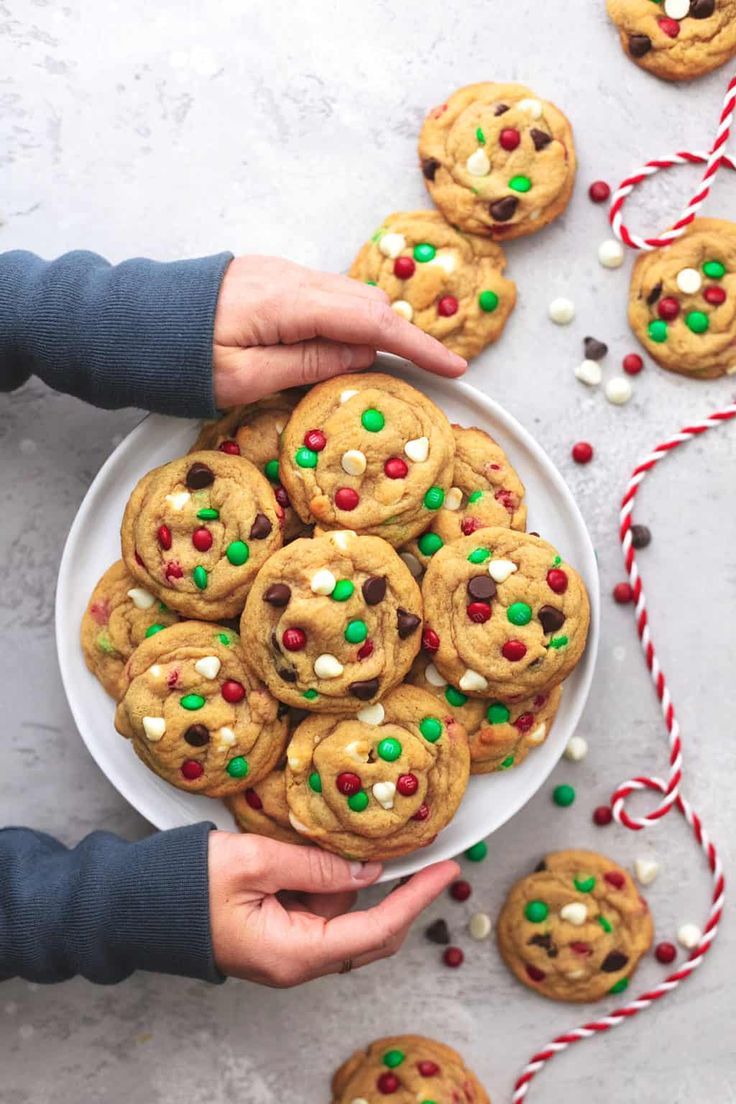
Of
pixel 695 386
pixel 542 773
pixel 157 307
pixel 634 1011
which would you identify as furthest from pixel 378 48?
pixel 634 1011

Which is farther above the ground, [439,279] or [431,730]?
[439,279]

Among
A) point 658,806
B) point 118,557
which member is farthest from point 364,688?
point 658,806

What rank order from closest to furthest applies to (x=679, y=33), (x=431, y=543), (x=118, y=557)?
(x=431, y=543) < (x=118, y=557) < (x=679, y=33)

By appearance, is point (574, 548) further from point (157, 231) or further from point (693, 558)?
point (157, 231)

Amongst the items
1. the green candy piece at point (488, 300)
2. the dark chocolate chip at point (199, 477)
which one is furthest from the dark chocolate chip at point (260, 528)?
the green candy piece at point (488, 300)

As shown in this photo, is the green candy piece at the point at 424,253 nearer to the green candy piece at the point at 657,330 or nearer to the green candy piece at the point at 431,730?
the green candy piece at the point at 657,330

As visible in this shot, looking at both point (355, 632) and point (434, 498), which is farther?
point (434, 498)

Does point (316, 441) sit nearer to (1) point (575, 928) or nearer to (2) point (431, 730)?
(2) point (431, 730)
